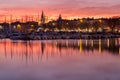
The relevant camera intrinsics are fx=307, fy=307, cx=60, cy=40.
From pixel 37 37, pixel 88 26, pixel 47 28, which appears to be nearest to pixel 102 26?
pixel 88 26

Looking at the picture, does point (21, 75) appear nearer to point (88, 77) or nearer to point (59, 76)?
point (59, 76)

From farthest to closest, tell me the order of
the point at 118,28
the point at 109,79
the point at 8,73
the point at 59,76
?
1. the point at 118,28
2. the point at 8,73
3. the point at 59,76
4. the point at 109,79

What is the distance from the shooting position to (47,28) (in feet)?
429

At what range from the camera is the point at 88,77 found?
60.0ft

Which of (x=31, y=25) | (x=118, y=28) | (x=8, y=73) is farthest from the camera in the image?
(x=31, y=25)

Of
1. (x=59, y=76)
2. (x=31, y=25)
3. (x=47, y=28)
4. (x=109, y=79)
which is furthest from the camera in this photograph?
(x=31, y=25)

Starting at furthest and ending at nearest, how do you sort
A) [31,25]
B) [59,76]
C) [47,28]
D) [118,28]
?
[31,25], [47,28], [118,28], [59,76]

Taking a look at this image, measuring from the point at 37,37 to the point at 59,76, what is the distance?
6801 cm

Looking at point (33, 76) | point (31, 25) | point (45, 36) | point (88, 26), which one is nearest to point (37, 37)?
point (45, 36)

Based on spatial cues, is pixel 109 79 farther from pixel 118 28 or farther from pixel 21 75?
pixel 118 28

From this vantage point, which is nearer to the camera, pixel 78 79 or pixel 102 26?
pixel 78 79

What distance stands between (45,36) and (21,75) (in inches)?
2719

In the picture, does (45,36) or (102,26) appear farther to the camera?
(102,26)

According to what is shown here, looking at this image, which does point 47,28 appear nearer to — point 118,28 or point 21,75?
point 118,28
